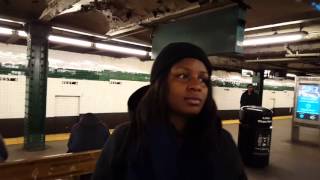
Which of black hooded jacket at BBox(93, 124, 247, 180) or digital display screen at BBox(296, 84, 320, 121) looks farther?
digital display screen at BBox(296, 84, 320, 121)

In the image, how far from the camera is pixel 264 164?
6512mm

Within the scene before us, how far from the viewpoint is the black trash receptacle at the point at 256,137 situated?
655 cm

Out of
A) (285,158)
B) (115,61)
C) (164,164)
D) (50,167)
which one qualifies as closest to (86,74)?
(115,61)

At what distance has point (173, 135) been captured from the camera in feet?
3.98

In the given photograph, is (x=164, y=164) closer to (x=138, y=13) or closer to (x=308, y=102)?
(x=138, y=13)

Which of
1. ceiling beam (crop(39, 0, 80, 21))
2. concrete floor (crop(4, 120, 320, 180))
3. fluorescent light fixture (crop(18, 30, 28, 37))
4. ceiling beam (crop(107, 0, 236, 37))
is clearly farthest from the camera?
fluorescent light fixture (crop(18, 30, 28, 37))

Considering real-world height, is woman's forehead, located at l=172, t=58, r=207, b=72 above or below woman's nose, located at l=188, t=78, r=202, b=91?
above

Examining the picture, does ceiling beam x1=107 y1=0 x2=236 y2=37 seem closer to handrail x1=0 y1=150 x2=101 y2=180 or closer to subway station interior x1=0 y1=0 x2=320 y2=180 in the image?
subway station interior x1=0 y1=0 x2=320 y2=180

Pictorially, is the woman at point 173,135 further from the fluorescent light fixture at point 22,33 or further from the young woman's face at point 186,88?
the fluorescent light fixture at point 22,33

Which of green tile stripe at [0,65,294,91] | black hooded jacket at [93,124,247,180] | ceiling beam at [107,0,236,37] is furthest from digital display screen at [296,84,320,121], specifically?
black hooded jacket at [93,124,247,180]

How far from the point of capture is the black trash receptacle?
6555 millimetres

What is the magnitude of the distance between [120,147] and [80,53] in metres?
9.54

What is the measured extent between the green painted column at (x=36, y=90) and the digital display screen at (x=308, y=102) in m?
7.86

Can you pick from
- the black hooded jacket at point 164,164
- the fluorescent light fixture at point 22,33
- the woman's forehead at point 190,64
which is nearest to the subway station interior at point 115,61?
the fluorescent light fixture at point 22,33
